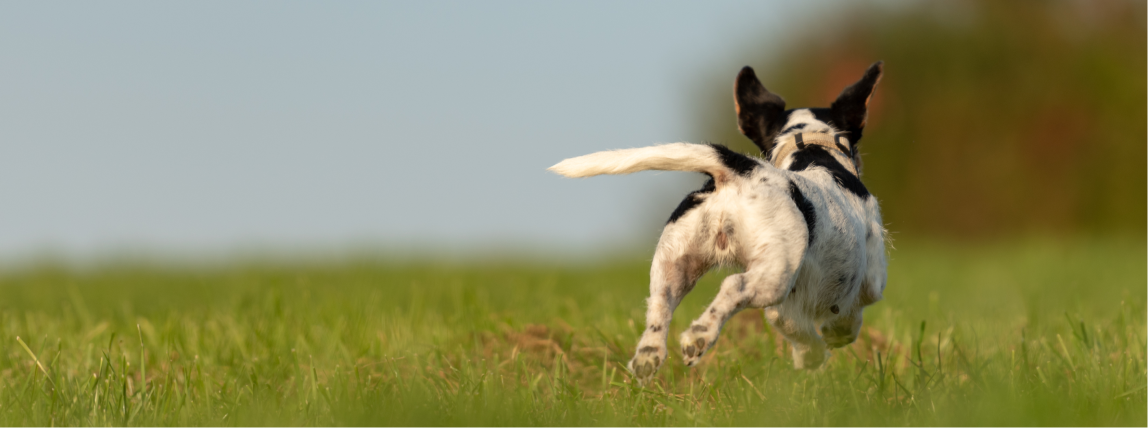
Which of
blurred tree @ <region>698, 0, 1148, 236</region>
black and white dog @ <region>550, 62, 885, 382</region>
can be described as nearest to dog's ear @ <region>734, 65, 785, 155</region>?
black and white dog @ <region>550, 62, 885, 382</region>

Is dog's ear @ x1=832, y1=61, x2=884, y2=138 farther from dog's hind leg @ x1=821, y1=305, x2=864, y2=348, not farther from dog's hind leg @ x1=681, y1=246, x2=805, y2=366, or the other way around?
dog's hind leg @ x1=681, y1=246, x2=805, y2=366

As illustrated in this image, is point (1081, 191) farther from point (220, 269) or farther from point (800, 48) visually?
point (220, 269)

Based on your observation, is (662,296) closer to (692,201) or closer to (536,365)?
(692,201)

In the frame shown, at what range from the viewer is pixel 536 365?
14.9 ft

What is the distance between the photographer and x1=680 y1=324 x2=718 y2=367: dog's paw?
3049mm

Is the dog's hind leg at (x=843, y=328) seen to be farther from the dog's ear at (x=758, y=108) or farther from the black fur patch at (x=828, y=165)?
the dog's ear at (x=758, y=108)

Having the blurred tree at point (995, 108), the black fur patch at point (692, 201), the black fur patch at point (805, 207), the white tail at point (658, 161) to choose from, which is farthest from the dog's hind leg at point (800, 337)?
the blurred tree at point (995, 108)

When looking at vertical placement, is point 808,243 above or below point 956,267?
above

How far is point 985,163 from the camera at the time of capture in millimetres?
15477

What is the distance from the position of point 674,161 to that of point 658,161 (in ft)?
0.20

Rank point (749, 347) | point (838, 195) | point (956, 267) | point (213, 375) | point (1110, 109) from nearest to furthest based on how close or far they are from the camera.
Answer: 1. point (838, 195)
2. point (213, 375)
3. point (749, 347)
4. point (956, 267)
5. point (1110, 109)

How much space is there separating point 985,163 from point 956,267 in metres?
4.49

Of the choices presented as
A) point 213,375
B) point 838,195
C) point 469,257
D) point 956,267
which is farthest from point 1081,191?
point 213,375

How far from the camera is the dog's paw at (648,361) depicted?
3.19 meters
